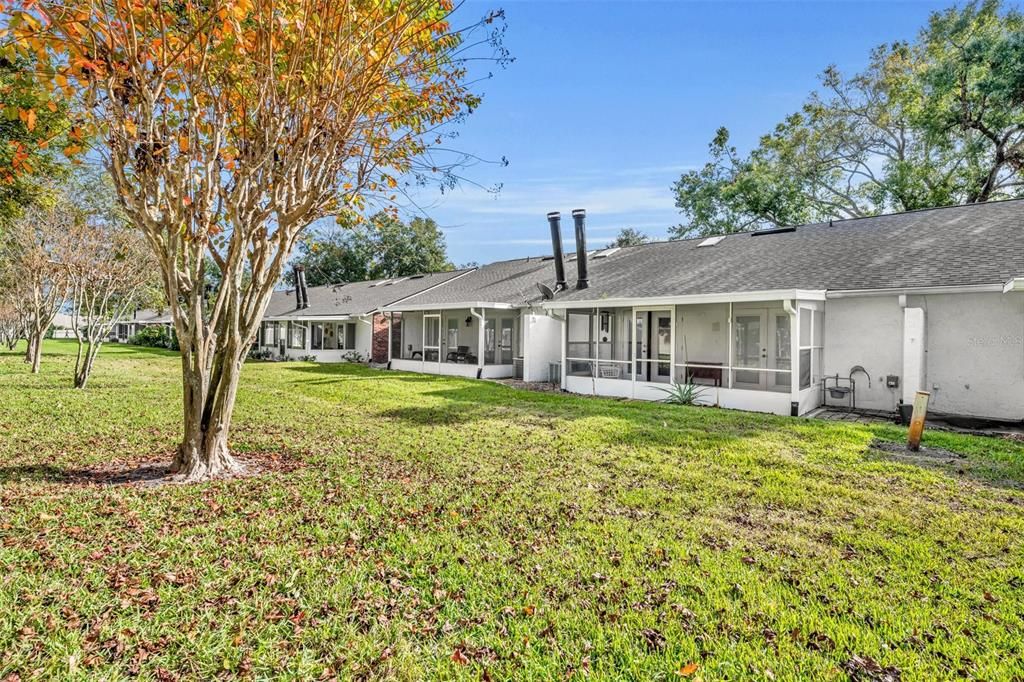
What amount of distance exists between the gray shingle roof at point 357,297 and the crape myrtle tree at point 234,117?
18.0 meters

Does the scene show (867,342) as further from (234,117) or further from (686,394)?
(234,117)

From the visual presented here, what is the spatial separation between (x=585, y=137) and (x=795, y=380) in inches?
360

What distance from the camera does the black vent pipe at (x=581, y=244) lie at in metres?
17.7

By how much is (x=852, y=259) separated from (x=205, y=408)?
14.1 m

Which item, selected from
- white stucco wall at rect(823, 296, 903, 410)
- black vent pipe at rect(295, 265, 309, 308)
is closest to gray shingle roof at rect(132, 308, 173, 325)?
black vent pipe at rect(295, 265, 309, 308)

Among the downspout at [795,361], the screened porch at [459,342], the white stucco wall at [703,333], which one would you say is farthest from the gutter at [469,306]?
the downspout at [795,361]

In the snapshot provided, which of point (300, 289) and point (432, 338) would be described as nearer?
point (432, 338)

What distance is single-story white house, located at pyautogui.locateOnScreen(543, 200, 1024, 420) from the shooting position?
1030cm

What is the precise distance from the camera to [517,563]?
3.98 m

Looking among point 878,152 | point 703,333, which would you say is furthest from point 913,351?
point 878,152

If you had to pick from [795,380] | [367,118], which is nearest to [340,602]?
[367,118]

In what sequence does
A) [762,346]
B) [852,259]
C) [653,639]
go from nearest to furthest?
1. [653,639]
2. [852,259]
3. [762,346]

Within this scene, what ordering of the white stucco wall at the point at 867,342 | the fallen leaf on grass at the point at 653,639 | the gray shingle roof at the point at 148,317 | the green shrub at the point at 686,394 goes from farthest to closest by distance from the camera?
the gray shingle roof at the point at 148,317
the green shrub at the point at 686,394
the white stucco wall at the point at 867,342
the fallen leaf on grass at the point at 653,639

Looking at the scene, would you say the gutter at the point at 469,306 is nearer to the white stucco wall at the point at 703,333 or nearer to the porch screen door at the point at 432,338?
the porch screen door at the point at 432,338
